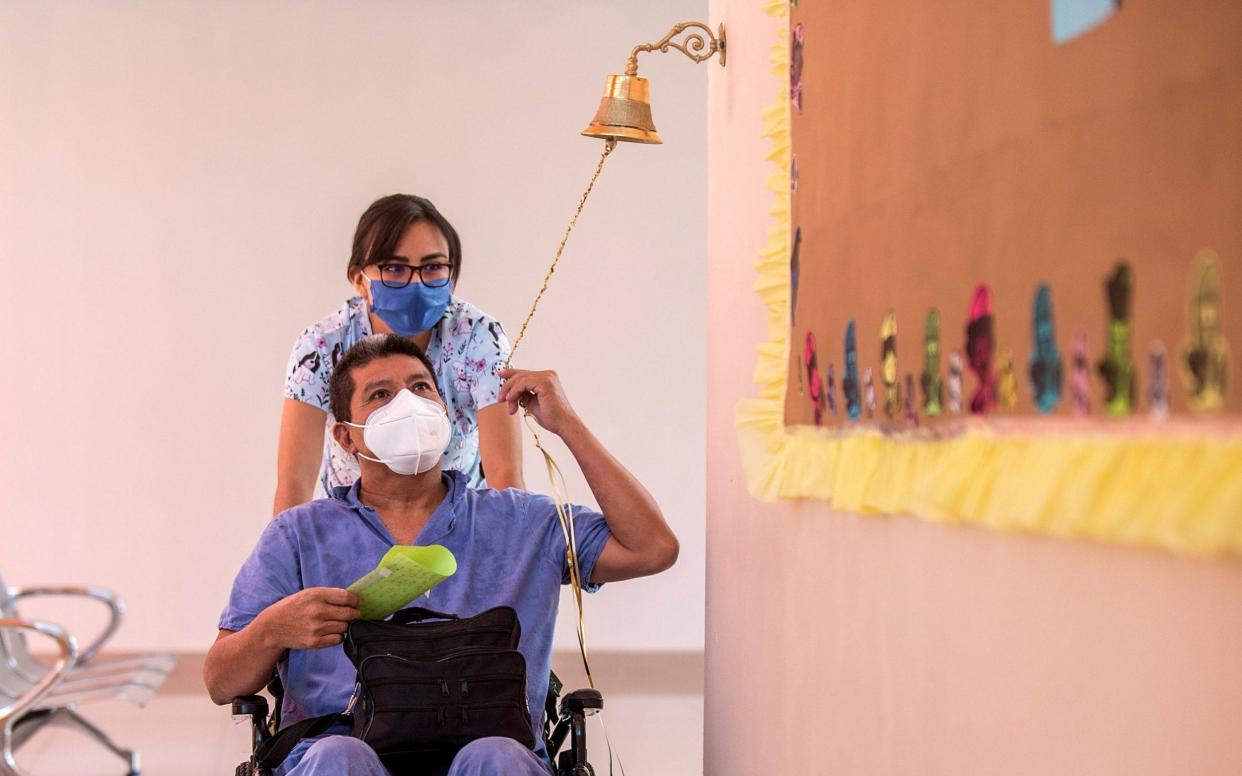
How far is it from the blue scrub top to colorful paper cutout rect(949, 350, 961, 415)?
1.29 metres

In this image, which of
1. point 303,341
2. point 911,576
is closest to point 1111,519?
point 911,576

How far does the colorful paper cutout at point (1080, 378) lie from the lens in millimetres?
873

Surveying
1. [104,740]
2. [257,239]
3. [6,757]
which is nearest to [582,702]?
[6,757]

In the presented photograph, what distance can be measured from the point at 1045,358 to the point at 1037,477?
9 centimetres

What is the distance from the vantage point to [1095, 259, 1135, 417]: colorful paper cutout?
814 millimetres

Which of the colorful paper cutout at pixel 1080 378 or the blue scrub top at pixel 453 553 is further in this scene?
the blue scrub top at pixel 453 553

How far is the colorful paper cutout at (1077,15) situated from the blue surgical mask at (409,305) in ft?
6.78

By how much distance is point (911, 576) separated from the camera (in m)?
1.36

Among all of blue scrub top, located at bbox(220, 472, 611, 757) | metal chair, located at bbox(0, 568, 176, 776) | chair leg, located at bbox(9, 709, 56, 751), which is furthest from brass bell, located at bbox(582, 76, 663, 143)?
chair leg, located at bbox(9, 709, 56, 751)

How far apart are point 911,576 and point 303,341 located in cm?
185

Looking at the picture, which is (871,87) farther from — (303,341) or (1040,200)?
(303,341)

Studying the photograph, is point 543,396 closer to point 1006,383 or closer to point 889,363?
point 889,363

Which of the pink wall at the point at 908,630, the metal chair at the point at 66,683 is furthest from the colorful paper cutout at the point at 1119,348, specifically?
the metal chair at the point at 66,683

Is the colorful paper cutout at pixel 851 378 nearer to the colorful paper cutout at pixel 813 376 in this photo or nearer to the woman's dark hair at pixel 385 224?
the colorful paper cutout at pixel 813 376
